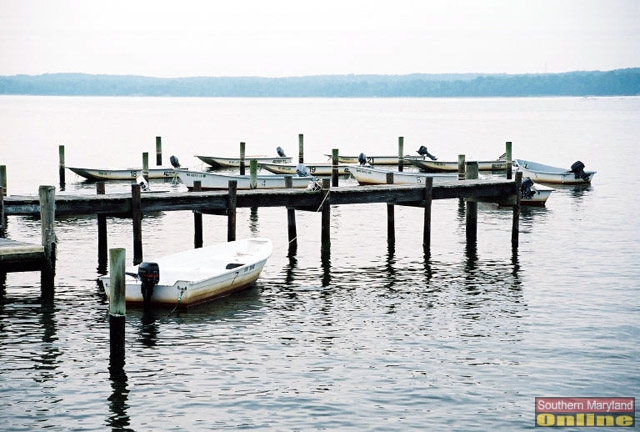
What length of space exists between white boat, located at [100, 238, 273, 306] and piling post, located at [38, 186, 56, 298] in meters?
1.20

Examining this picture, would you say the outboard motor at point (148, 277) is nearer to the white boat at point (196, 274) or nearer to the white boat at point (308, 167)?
the white boat at point (196, 274)

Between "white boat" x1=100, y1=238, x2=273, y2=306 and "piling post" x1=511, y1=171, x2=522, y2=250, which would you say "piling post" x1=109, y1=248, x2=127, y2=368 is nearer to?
"white boat" x1=100, y1=238, x2=273, y2=306

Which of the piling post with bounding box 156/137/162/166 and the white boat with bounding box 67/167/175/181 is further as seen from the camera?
the piling post with bounding box 156/137/162/166

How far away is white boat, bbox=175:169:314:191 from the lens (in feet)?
140

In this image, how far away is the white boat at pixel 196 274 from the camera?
→ 21656 mm

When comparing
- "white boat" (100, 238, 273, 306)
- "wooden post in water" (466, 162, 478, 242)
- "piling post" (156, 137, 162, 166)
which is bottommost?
"white boat" (100, 238, 273, 306)

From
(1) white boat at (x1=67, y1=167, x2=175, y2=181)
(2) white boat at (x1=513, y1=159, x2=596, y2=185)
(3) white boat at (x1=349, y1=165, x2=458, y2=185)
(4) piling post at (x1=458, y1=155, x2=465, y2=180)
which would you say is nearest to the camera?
(4) piling post at (x1=458, y1=155, x2=465, y2=180)

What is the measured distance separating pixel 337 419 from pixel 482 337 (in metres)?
5.89

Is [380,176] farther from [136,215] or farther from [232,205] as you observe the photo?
[136,215]

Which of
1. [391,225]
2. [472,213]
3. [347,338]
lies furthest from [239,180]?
[347,338]

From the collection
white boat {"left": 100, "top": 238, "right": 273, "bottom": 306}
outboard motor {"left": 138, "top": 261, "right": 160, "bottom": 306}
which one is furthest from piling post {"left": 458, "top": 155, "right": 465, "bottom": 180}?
outboard motor {"left": 138, "top": 261, "right": 160, "bottom": 306}

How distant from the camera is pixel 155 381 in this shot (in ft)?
58.2

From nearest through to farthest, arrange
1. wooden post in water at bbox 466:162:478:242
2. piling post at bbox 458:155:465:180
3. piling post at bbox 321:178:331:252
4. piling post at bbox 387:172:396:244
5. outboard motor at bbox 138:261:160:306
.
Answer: outboard motor at bbox 138:261:160:306 < piling post at bbox 321:178:331:252 < piling post at bbox 387:172:396:244 < wooden post in water at bbox 466:162:478:242 < piling post at bbox 458:155:465:180

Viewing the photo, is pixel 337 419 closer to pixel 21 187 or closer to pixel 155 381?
pixel 155 381
